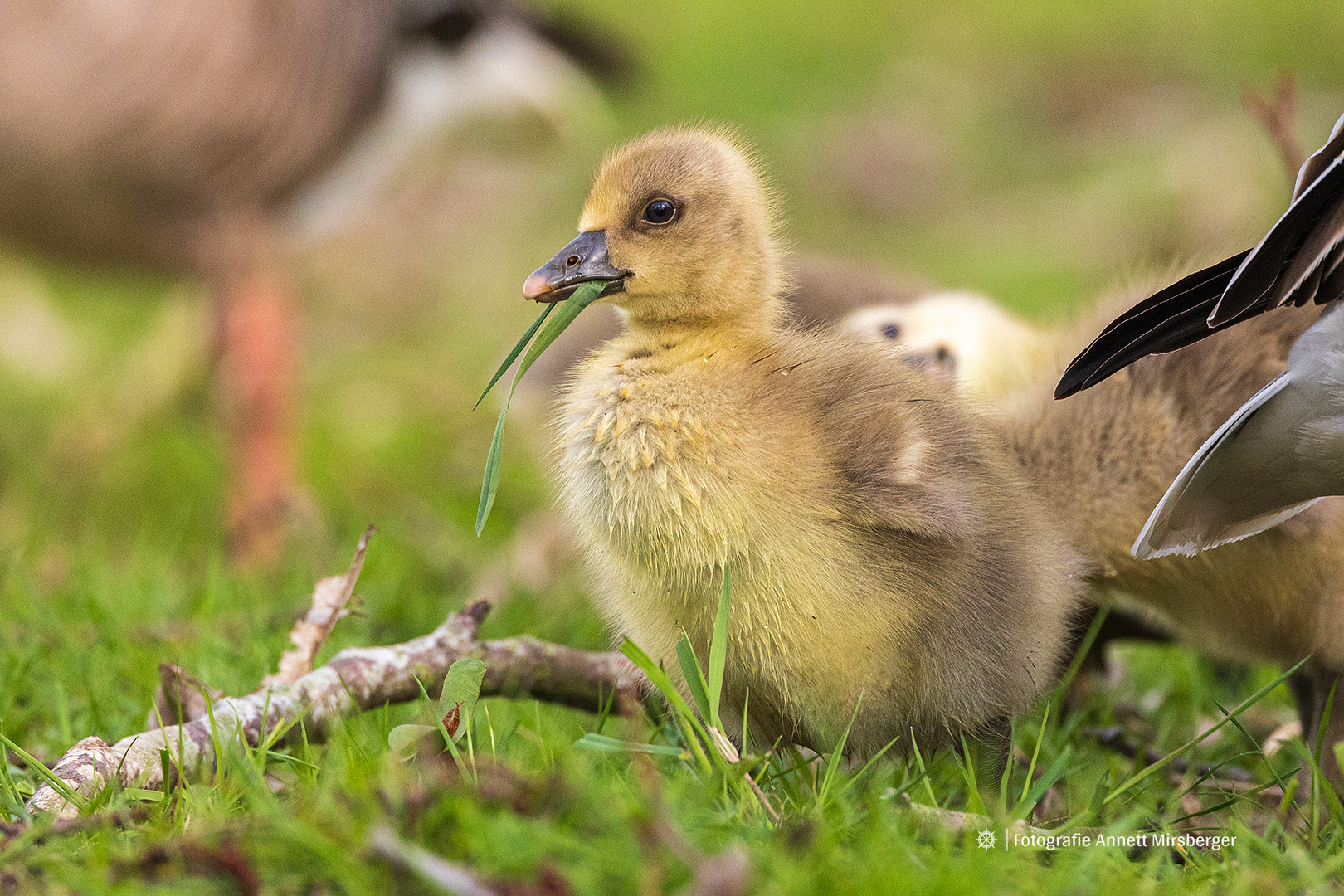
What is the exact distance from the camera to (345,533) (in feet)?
15.2

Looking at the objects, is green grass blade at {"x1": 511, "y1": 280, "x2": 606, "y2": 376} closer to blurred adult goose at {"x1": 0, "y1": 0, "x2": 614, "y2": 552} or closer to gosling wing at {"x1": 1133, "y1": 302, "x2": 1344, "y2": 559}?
gosling wing at {"x1": 1133, "y1": 302, "x2": 1344, "y2": 559}

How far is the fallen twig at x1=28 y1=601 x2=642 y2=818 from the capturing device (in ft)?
6.68

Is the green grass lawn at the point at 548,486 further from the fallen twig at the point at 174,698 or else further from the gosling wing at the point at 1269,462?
the gosling wing at the point at 1269,462

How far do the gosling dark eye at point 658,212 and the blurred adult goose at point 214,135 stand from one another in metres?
2.56

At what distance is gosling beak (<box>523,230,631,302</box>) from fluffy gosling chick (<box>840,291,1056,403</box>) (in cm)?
72

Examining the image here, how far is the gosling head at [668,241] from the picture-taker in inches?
89.9

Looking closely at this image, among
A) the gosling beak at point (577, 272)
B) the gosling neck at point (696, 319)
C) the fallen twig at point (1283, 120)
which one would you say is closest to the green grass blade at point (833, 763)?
the gosling neck at point (696, 319)

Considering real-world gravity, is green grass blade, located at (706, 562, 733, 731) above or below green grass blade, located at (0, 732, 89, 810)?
above

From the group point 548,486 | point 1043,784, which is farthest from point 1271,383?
point 548,486

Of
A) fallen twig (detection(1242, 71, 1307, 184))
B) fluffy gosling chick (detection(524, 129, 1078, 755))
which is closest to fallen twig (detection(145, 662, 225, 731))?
fluffy gosling chick (detection(524, 129, 1078, 755))

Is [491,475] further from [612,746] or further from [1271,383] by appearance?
[1271,383]

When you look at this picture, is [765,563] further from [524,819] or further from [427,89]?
[427,89]

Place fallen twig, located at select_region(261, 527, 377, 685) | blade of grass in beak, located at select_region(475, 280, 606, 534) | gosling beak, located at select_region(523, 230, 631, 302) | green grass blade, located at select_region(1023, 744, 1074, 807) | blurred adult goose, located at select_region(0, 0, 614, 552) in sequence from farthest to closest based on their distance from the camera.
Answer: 1. blurred adult goose, located at select_region(0, 0, 614, 552)
2. fallen twig, located at select_region(261, 527, 377, 685)
3. gosling beak, located at select_region(523, 230, 631, 302)
4. blade of grass in beak, located at select_region(475, 280, 606, 534)
5. green grass blade, located at select_region(1023, 744, 1074, 807)

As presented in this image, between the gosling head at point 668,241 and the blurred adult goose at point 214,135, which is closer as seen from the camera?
the gosling head at point 668,241
